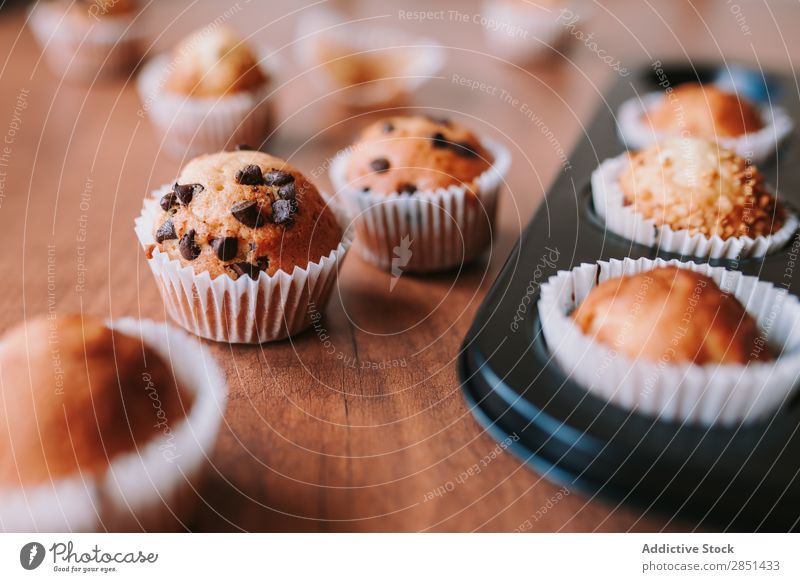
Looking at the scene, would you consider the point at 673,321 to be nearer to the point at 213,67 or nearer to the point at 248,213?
the point at 248,213

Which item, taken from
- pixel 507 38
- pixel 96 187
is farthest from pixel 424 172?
pixel 507 38

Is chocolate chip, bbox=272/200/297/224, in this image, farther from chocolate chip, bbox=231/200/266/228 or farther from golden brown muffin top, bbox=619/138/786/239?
golden brown muffin top, bbox=619/138/786/239

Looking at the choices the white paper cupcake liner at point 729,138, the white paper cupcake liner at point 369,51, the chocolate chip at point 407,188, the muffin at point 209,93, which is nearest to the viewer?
the chocolate chip at point 407,188

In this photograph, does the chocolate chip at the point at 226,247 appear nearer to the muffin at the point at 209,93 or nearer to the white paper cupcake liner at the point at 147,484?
the white paper cupcake liner at the point at 147,484

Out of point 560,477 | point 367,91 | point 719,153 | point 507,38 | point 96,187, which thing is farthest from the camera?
point 507,38

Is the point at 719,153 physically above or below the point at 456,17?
below

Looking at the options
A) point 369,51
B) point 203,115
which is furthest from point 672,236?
point 369,51

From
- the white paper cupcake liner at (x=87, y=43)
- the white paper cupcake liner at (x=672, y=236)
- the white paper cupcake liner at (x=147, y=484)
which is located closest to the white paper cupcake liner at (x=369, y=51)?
the white paper cupcake liner at (x=87, y=43)
